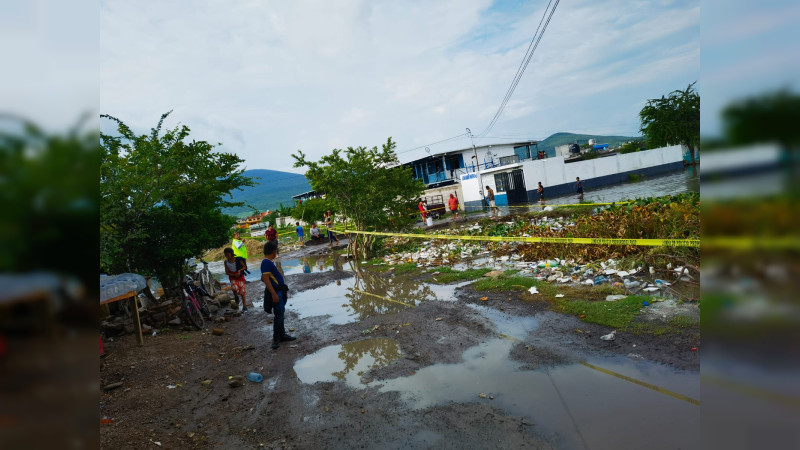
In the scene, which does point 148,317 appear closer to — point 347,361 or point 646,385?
point 347,361

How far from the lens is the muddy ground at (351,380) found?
155 inches

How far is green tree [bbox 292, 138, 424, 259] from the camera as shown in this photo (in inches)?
569

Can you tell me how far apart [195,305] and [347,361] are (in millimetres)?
4478

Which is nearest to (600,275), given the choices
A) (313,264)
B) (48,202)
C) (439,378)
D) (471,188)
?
(439,378)

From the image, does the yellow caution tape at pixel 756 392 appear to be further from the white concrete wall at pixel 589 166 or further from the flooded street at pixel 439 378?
the white concrete wall at pixel 589 166

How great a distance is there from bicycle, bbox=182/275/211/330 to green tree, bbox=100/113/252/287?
1.68 ft

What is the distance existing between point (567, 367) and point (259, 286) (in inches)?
400

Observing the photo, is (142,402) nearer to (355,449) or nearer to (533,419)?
(355,449)

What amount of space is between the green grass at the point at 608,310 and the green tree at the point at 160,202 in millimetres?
6851

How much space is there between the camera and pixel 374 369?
5438mm

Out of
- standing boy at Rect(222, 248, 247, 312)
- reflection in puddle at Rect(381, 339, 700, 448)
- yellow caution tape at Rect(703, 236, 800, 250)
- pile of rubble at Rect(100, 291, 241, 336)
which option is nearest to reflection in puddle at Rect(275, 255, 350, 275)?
standing boy at Rect(222, 248, 247, 312)

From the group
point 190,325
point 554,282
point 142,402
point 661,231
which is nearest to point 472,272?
point 554,282

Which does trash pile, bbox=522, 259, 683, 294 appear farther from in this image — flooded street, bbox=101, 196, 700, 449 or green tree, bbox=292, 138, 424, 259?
green tree, bbox=292, 138, 424, 259

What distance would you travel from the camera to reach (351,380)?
5.20 metres
